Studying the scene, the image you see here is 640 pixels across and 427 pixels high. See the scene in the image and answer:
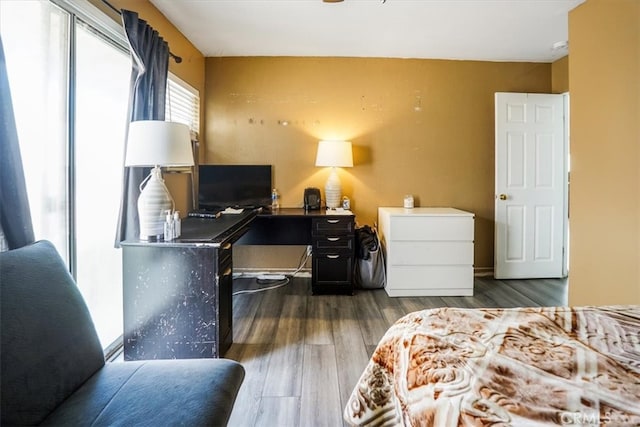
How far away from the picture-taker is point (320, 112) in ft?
12.9

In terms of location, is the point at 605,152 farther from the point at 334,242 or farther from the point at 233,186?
the point at 233,186

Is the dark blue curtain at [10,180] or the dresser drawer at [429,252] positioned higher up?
the dark blue curtain at [10,180]

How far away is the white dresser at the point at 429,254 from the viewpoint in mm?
3371

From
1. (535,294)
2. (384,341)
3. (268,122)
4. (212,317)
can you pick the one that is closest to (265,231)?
(268,122)

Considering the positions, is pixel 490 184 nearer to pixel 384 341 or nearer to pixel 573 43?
pixel 573 43

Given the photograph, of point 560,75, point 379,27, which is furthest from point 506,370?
point 560,75

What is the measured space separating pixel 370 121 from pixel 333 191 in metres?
0.93

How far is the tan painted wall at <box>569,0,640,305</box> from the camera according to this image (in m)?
2.23

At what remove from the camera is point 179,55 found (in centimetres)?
322

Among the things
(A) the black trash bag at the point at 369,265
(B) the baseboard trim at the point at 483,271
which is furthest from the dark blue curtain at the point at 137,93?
(B) the baseboard trim at the point at 483,271

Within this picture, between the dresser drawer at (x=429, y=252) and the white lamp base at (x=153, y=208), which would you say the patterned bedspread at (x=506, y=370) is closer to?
the white lamp base at (x=153, y=208)

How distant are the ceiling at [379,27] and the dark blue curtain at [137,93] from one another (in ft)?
1.96

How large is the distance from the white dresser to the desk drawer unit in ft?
1.29

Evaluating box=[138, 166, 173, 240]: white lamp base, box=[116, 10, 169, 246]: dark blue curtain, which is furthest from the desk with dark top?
box=[116, 10, 169, 246]: dark blue curtain
